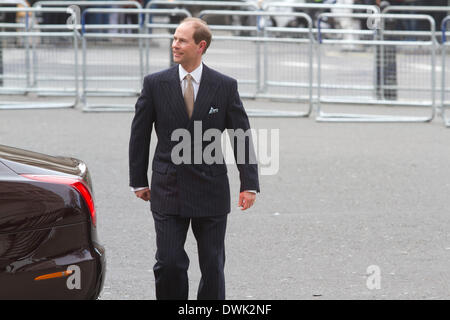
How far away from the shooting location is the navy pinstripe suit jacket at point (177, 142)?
5.04 m

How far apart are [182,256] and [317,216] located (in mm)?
3359

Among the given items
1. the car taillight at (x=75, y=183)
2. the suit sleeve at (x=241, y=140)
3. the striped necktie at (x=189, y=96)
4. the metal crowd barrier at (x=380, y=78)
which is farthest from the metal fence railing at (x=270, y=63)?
the car taillight at (x=75, y=183)

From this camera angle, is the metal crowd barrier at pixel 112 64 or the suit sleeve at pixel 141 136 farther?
the metal crowd barrier at pixel 112 64

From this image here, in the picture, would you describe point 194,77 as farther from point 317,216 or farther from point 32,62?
point 32,62

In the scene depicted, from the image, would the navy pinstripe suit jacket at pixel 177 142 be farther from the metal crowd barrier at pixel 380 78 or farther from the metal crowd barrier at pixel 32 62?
the metal crowd barrier at pixel 32 62

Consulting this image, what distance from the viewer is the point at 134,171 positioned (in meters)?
5.15

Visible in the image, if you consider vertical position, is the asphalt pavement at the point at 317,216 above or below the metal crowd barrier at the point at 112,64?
below

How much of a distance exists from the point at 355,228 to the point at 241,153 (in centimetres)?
294

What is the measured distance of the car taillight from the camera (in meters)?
4.96

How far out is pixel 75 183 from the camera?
5.08m

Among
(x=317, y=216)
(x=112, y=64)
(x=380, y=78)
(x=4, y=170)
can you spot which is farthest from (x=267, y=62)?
(x=4, y=170)

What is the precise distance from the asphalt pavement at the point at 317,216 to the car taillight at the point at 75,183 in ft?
3.59

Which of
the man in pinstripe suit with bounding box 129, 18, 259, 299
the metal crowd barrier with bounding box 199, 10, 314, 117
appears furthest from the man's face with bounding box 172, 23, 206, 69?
the metal crowd barrier with bounding box 199, 10, 314, 117

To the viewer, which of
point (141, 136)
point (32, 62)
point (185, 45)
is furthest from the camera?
point (32, 62)
